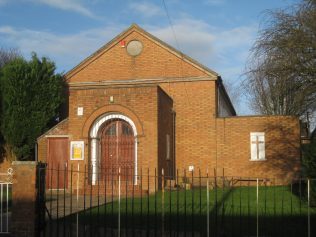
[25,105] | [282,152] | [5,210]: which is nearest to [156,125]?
[282,152]

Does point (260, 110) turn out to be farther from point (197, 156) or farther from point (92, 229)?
point (92, 229)

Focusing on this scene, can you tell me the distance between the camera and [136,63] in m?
26.1

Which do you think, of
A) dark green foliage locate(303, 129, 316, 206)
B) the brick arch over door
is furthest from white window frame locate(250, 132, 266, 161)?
dark green foliage locate(303, 129, 316, 206)

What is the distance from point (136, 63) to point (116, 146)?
7230 millimetres

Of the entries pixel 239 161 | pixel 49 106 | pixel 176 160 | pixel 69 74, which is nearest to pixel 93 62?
pixel 69 74

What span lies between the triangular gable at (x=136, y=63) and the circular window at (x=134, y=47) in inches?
7.3

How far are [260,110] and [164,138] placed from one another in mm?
19590

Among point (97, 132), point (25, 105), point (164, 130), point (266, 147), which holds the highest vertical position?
point (25, 105)

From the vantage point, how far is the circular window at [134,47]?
26.2 meters

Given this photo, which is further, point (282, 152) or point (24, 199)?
point (282, 152)

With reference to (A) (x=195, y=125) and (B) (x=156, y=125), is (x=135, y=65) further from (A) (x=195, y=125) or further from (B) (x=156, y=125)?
(B) (x=156, y=125)

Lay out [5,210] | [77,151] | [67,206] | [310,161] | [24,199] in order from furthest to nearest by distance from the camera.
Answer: [77,151]
[67,206]
[5,210]
[310,161]
[24,199]

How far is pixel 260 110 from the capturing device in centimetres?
3894

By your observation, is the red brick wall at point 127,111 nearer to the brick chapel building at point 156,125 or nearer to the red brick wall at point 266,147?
the brick chapel building at point 156,125
